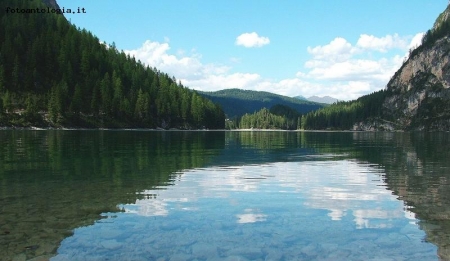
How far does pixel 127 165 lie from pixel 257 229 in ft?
82.6

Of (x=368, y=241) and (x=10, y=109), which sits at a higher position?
(x=10, y=109)

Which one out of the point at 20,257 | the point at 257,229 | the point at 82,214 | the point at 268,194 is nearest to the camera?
the point at 20,257

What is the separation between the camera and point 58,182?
88.4ft

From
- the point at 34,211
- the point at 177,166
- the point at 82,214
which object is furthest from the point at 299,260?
the point at 177,166

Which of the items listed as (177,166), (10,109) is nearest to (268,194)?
(177,166)

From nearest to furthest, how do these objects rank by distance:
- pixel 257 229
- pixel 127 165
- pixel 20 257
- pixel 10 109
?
pixel 20 257 → pixel 257 229 → pixel 127 165 → pixel 10 109

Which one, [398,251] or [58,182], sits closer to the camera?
[398,251]

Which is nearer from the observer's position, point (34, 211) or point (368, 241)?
point (368, 241)

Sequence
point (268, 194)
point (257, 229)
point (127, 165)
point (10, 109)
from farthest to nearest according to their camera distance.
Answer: point (10, 109) → point (127, 165) → point (268, 194) → point (257, 229)

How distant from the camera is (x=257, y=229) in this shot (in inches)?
616

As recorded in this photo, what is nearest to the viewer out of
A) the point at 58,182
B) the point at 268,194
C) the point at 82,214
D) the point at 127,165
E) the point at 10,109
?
the point at 82,214

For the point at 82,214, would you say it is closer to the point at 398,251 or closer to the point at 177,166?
the point at 398,251

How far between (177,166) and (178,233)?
24.1 metres

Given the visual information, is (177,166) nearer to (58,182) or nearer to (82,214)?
(58,182)
